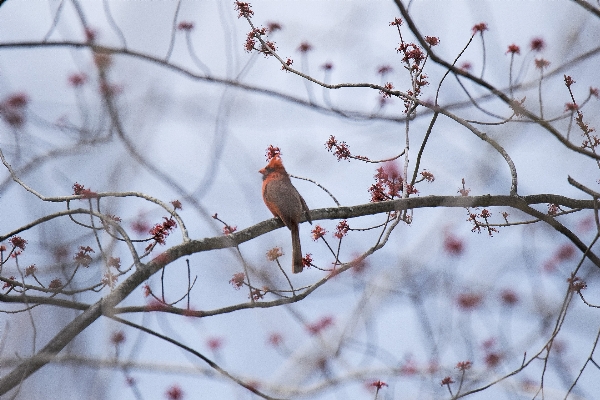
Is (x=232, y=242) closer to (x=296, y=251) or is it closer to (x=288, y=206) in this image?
(x=296, y=251)

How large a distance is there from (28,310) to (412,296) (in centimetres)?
172

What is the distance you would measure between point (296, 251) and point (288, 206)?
1.30 ft

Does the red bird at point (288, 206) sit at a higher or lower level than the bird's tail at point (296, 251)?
higher

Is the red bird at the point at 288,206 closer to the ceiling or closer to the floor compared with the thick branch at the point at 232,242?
closer to the ceiling

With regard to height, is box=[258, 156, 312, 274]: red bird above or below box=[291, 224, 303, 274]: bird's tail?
above

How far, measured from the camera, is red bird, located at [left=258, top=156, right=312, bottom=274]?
5398 mm

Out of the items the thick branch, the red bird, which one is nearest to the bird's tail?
the red bird

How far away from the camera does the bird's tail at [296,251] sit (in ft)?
17.5

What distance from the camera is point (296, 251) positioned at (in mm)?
5426

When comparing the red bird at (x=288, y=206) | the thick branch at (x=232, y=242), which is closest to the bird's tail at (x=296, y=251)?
the red bird at (x=288, y=206)

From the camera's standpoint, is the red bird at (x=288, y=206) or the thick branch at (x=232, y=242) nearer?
the thick branch at (x=232, y=242)

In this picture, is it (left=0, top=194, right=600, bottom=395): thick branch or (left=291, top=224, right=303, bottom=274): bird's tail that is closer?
(left=0, top=194, right=600, bottom=395): thick branch

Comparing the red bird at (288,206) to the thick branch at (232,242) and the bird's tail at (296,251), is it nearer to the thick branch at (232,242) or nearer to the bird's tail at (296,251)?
the bird's tail at (296,251)

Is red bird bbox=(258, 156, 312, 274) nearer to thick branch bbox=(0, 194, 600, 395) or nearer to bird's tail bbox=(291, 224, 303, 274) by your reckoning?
bird's tail bbox=(291, 224, 303, 274)
